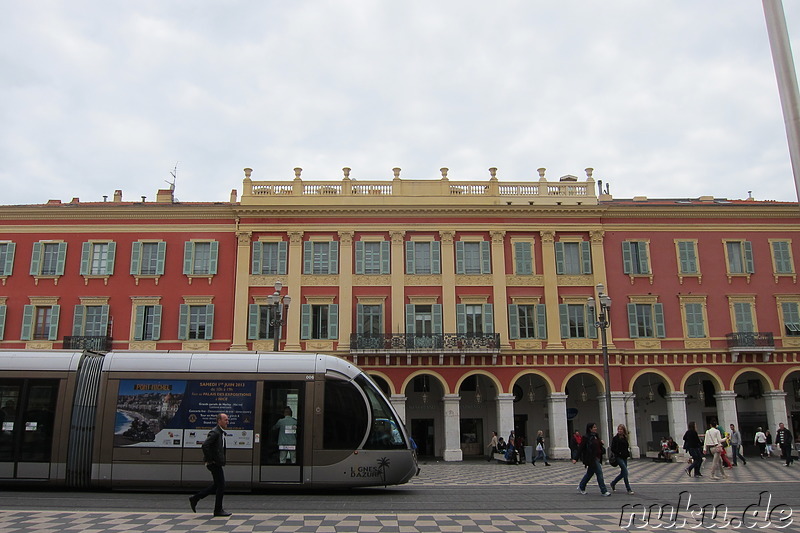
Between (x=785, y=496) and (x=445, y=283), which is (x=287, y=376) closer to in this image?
(x=785, y=496)

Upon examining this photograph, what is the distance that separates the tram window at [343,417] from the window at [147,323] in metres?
19.7

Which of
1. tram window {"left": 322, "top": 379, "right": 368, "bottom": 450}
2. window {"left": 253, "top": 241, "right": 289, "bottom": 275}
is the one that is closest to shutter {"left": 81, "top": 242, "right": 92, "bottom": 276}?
window {"left": 253, "top": 241, "right": 289, "bottom": 275}

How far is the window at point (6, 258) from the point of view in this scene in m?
32.6

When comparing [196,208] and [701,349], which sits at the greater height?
[196,208]

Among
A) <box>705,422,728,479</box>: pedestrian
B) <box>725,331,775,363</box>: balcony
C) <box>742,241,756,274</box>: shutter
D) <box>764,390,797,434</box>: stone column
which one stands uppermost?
<box>742,241,756,274</box>: shutter

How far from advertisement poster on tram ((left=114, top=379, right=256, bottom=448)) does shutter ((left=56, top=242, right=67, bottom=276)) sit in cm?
2047

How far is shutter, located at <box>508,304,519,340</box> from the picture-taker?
32500mm

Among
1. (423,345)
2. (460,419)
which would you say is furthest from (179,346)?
(460,419)

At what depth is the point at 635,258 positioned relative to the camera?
33625 millimetres

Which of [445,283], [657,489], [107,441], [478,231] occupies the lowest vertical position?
[657,489]

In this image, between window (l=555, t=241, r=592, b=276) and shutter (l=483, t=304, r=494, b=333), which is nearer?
shutter (l=483, t=304, r=494, b=333)

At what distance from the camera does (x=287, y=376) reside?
15.1 metres

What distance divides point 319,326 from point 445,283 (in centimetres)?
668

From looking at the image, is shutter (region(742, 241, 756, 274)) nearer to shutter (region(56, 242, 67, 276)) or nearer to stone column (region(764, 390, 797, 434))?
stone column (region(764, 390, 797, 434))
